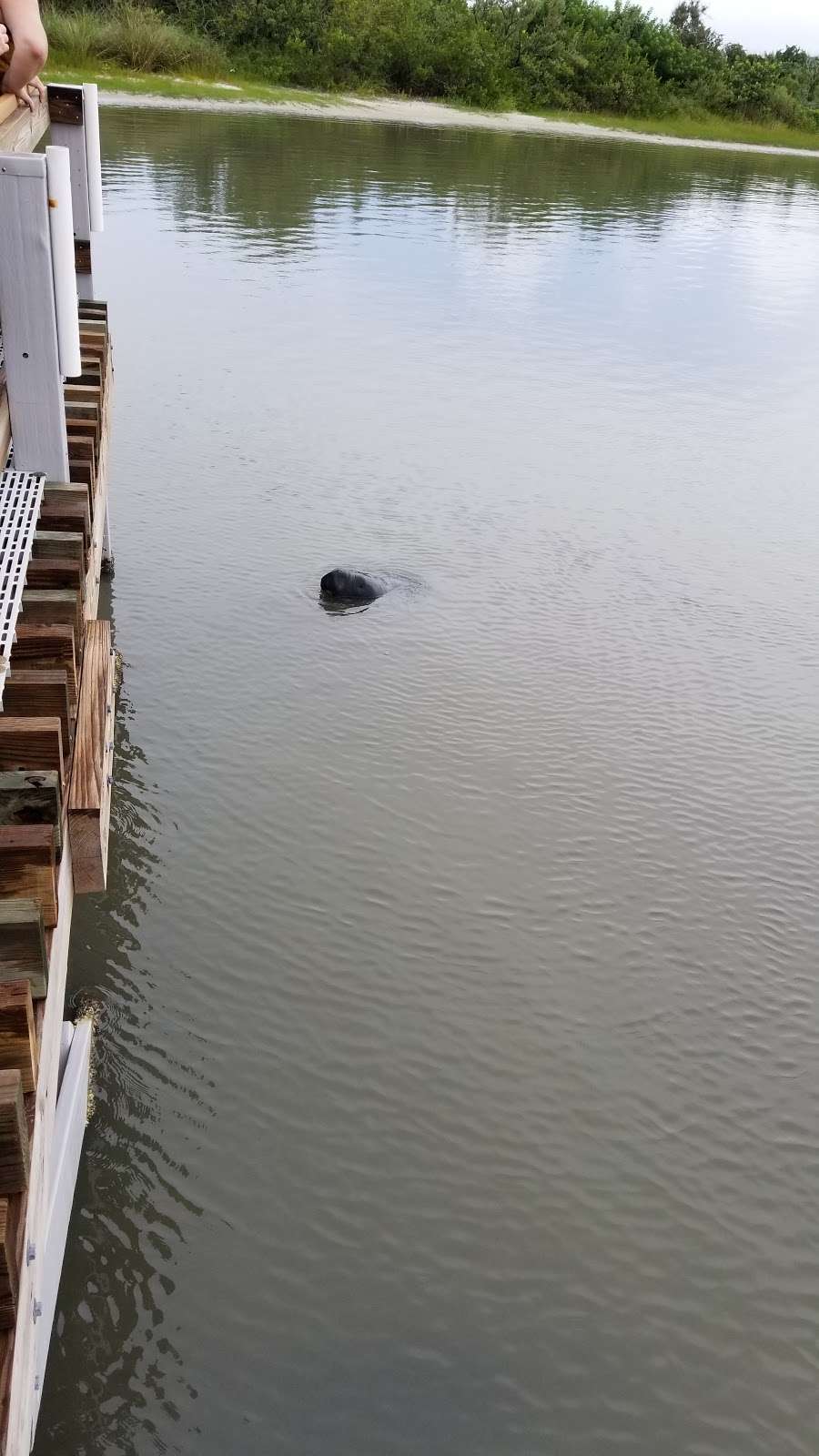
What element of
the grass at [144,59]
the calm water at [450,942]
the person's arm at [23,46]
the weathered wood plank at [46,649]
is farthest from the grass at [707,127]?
the weathered wood plank at [46,649]

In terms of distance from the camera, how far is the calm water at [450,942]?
3262 mm

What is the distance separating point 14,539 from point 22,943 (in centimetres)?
147

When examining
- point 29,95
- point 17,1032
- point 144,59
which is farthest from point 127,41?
point 17,1032

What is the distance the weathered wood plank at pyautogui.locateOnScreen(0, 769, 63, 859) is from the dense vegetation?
34878mm

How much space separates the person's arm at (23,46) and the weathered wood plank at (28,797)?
226cm

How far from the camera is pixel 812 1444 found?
3213mm

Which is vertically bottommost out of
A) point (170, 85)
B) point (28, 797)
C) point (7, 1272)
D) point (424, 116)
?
point (7, 1272)

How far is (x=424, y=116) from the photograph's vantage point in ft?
129

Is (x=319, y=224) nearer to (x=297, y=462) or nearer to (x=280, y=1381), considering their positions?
(x=297, y=462)

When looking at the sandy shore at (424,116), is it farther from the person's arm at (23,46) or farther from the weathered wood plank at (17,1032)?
the weathered wood plank at (17,1032)

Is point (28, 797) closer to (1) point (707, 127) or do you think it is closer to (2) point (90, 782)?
(2) point (90, 782)

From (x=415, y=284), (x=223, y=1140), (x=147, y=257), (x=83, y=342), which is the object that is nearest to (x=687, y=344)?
(x=415, y=284)

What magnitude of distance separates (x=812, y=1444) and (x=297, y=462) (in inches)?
302

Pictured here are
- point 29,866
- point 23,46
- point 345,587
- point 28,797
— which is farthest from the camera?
point 345,587
